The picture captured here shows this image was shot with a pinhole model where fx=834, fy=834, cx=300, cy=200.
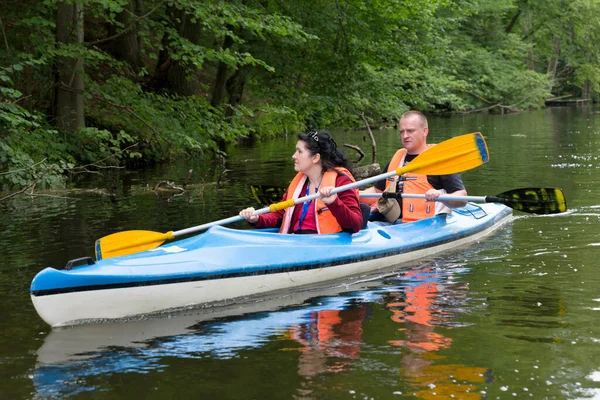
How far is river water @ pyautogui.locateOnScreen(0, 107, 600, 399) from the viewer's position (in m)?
3.77

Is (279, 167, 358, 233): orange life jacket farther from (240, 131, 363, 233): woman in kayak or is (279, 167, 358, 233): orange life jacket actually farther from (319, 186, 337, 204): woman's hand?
(319, 186, 337, 204): woman's hand

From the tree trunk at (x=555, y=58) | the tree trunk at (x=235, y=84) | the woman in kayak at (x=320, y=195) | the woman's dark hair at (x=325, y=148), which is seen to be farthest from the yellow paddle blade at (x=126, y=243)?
the tree trunk at (x=555, y=58)

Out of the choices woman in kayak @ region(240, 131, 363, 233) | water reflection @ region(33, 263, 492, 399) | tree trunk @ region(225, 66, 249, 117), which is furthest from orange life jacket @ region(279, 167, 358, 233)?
tree trunk @ region(225, 66, 249, 117)

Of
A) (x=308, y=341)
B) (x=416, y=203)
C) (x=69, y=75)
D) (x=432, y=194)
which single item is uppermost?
(x=69, y=75)

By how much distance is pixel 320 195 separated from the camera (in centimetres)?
583

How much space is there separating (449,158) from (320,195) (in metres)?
1.36

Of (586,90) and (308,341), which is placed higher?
(586,90)

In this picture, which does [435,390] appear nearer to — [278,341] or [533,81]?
[278,341]

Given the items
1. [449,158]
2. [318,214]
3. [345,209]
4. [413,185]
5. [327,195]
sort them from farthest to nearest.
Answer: [413,185] → [449,158] → [318,214] → [345,209] → [327,195]

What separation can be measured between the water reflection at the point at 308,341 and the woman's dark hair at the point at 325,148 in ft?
3.16

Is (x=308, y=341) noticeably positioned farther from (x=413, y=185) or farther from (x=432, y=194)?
(x=413, y=185)

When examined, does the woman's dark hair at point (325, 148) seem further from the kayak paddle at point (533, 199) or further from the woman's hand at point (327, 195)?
the kayak paddle at point (533, 199)

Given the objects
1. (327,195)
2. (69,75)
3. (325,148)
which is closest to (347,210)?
(327,195)

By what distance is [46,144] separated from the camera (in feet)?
34.7
